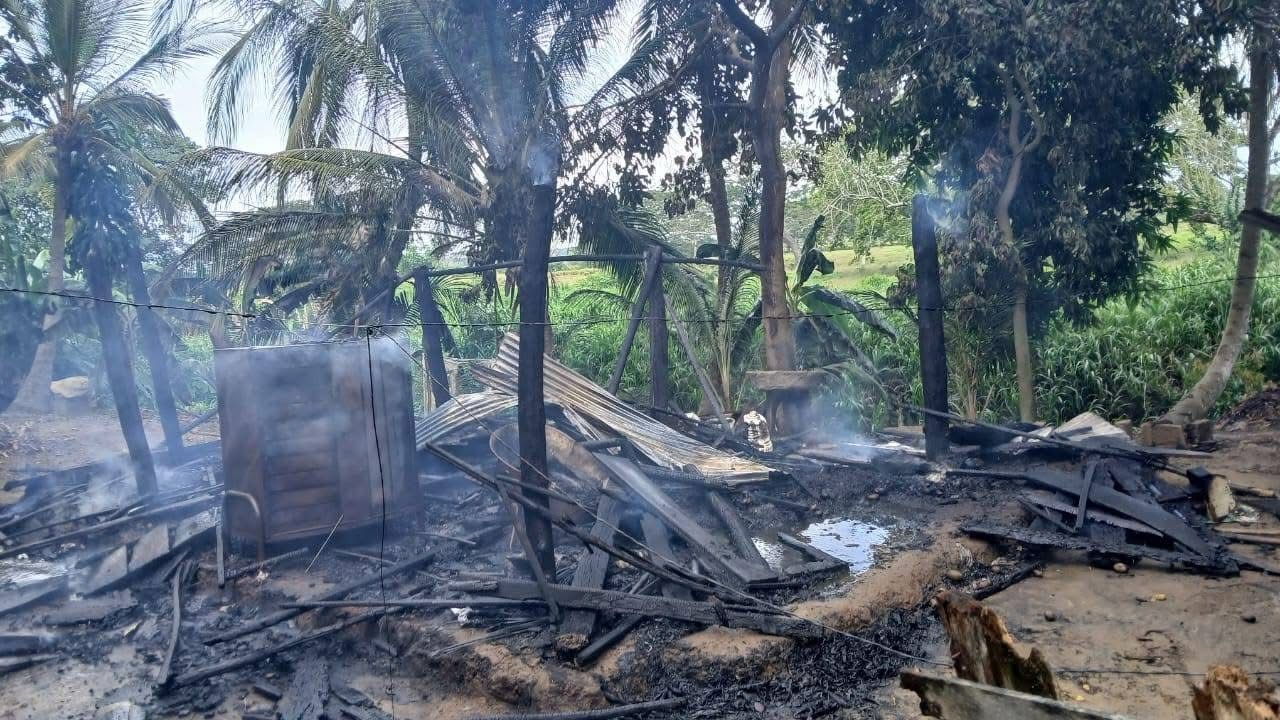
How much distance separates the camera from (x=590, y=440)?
912 cm

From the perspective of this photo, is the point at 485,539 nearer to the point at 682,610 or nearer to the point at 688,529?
the point at 688,529

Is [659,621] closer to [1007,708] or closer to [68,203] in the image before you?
[1007,708]

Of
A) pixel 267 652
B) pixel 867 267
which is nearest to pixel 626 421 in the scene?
pixel 267 652

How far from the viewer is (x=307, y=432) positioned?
7.91 m

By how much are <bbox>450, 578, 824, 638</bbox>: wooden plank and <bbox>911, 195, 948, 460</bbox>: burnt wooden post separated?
5098 mm

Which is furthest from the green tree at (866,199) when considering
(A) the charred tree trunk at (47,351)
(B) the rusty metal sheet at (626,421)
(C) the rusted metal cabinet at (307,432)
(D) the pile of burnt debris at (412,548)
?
(A) the charred tree trunk at (47,351)

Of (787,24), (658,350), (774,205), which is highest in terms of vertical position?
(787,24)

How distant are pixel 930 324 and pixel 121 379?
9.56m

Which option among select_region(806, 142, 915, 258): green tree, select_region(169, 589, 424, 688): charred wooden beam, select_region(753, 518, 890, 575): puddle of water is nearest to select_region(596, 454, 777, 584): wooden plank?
select_region(753, 518, 890, 575): puddle of water

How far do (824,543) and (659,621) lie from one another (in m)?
2.49

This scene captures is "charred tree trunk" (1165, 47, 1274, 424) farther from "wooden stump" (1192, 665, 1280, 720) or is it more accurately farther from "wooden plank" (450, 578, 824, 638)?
"wooden stump" (1192, 665, 1280, 720)

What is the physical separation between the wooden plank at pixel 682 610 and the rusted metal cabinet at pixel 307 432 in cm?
282

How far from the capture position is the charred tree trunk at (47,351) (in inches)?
642

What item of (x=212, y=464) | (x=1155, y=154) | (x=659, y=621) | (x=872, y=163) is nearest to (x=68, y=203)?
(x=212, y=464)
